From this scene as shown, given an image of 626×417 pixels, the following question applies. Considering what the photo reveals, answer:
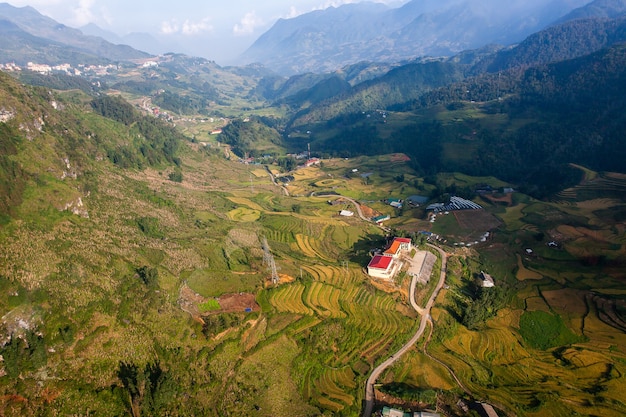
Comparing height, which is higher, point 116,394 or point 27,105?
point 27,105

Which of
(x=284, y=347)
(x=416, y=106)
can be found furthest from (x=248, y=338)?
(x=416, y=106)

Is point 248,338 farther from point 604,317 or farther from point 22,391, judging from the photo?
point 604,317

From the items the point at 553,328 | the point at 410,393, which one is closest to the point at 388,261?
the point at 410,393

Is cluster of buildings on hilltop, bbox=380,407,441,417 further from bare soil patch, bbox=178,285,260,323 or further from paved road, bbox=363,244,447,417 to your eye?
bare soil patch, bbox=178,285,260,323

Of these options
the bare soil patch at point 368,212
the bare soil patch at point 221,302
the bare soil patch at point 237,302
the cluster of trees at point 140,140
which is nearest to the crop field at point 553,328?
the bare soil patch at point 368,212

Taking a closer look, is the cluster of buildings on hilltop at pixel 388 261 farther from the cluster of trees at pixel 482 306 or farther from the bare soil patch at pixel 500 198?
the bare soil patch at pixel 500 198

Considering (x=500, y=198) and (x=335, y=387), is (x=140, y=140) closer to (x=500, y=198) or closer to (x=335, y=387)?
(x=335, y=387)

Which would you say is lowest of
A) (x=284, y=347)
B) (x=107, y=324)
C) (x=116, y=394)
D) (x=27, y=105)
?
(x=284, y=347)

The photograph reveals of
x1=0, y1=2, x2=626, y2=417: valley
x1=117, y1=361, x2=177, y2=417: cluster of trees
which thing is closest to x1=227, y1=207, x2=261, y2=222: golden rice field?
x1=0, y1=2, x2=626, y2=417: valley
